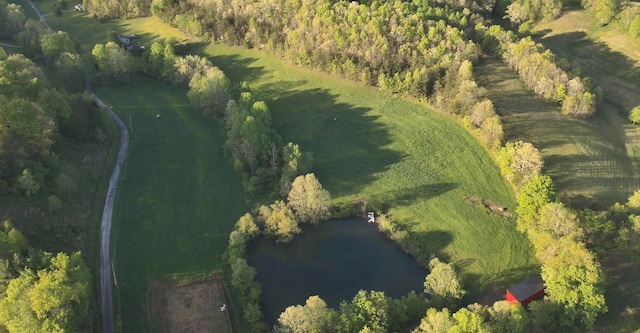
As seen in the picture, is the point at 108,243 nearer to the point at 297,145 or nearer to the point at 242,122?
the point at 242,122

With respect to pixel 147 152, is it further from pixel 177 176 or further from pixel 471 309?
pixel 471 309

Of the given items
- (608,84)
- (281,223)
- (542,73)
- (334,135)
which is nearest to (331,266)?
(281,223)

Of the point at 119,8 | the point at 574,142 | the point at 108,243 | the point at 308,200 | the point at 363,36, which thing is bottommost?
the point at 108,243

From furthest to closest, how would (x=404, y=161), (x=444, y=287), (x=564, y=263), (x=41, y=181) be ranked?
(x=404, y=161)
(x=41, y=181)
(x=444, y=287)
(x=564, y=263)

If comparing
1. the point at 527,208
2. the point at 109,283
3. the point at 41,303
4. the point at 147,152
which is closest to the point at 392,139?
the point at 527,208

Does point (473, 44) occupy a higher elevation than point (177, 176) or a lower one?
higher

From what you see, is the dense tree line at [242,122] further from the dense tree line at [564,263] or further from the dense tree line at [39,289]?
the dense tree line at [564,263]

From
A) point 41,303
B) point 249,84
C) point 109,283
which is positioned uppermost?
point 249,84

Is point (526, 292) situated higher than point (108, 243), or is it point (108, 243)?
point (526, 292)
